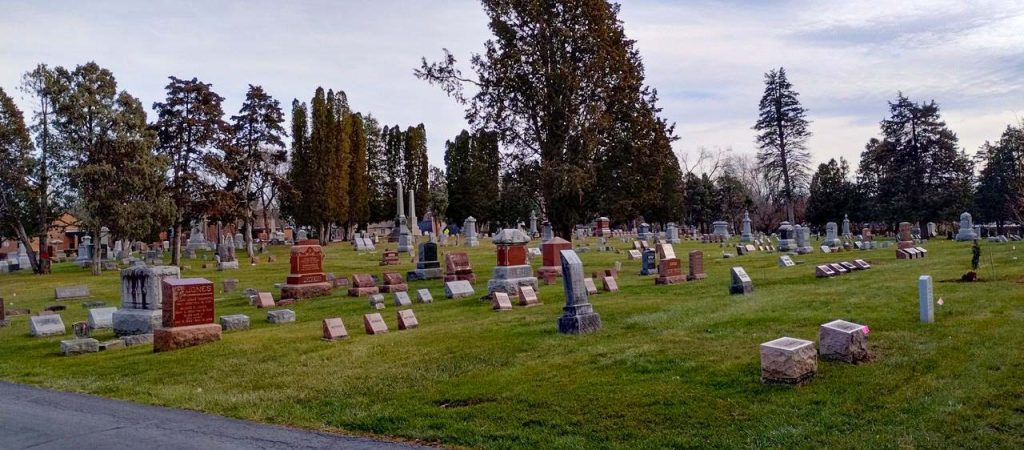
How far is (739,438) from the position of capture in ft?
22.8

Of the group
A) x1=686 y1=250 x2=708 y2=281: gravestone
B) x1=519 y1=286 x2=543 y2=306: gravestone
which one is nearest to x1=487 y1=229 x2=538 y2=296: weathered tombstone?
x1=519 y1=286 x2=543 y2=306: gravestone

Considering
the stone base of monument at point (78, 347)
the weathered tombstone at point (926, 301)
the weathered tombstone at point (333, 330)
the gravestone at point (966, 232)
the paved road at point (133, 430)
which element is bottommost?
the paved road at point (133, 430)

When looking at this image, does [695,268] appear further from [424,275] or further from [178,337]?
[178,337]

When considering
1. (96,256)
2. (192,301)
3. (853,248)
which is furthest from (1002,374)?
(96,256)

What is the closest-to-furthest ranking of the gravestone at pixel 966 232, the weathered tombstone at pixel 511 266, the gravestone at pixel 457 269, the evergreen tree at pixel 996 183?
the weathered tombstone at pixel 511 266 → the gravestone at pixel 457 269 → the gravestone at pixel 966 232 → the evergreen tree at pixel 996 183

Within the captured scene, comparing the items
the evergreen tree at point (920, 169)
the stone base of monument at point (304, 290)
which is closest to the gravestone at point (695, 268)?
the stone base of monument at point (304, 290)

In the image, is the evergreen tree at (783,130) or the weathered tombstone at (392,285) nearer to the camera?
the weathered tombstone at (392,285)

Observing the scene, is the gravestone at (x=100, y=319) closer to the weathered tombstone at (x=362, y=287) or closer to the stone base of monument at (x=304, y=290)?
the stone base of monument at (x=304, y=290)

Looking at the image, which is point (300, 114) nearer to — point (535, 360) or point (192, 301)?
point (192, 301)

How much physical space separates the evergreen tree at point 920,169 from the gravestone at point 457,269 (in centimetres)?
4583

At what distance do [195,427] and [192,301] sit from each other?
22.6 feet

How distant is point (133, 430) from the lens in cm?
834

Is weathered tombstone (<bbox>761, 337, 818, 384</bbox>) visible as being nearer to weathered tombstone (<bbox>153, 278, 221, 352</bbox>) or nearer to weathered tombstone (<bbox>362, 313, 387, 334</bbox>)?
weathered tombstone (<bbox>362, 313, 387, 334</bbox>)

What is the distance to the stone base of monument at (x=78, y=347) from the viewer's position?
14.4 m
